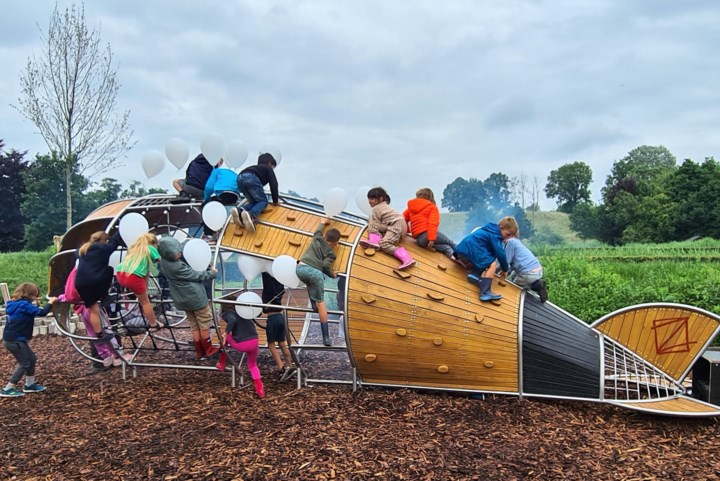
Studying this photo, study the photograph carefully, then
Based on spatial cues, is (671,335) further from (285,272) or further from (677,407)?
(285,272)

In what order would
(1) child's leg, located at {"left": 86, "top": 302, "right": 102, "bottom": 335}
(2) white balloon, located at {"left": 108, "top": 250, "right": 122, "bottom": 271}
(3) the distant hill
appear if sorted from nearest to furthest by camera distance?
(1) child's leg, located at {"left": 86, "top": 302, "right": 102, "bottom": 335}, (2) white balloon, located at {"left": 108, "top": 250, "right": 122, "bottom": 271}, (3) the distant hill

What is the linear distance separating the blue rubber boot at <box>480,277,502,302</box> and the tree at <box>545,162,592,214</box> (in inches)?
1891

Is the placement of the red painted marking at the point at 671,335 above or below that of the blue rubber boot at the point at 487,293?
below

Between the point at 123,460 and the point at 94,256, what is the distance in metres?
2.92

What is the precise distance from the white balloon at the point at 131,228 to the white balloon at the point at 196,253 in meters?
0.85

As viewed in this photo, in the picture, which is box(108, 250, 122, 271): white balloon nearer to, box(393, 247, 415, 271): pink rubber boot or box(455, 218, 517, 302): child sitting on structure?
box(393, 247, 415, 271): pink rubber boot

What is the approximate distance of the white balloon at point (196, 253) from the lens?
20.0ft

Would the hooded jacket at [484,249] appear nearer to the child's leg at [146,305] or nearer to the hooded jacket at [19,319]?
the child's leg at [146,305]

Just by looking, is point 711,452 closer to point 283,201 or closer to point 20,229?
point 283,201

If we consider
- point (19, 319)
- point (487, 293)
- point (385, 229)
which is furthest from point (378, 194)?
point (19, 319)

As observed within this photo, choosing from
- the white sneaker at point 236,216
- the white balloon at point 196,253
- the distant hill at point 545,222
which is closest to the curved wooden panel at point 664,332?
the white sneaker at point 236,216

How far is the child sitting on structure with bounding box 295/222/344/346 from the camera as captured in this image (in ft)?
19.5

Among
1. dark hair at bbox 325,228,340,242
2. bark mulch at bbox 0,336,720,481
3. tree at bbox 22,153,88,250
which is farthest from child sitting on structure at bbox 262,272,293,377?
tree at bbox 22,153,88,250

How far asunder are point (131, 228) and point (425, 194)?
3725mm
